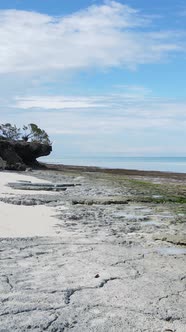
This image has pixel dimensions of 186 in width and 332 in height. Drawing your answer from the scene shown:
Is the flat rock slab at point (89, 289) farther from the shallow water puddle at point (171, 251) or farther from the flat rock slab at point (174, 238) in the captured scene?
the flat rock slab at point (174, 238)

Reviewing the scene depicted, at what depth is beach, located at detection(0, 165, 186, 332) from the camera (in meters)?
4.71

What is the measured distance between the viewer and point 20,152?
5053 cm

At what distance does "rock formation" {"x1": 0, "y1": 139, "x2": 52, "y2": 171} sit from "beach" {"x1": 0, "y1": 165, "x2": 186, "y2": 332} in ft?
99.5

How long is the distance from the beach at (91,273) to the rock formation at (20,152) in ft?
99.5

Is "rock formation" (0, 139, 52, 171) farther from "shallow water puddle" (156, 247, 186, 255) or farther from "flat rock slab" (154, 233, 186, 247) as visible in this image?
"shallow water puddle" (156, 247, 186, 255)

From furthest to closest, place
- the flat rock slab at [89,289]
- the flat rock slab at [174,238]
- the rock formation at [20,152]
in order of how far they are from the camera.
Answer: the rock formation at [20,152] → the flat rock slab at [174,238] → the flat rock slab at [89,289]

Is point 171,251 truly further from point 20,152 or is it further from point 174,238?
point 20,152

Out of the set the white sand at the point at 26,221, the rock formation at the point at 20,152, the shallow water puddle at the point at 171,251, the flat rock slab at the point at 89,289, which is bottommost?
the flat rock slab at the point at 89,289

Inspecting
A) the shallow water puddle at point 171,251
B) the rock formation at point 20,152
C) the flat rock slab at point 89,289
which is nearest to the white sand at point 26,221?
the flat rock slab at point 89,289

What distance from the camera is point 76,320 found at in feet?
15.3

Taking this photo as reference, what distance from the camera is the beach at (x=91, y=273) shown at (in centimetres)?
471

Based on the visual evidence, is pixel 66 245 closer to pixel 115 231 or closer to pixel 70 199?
pixel 115 231

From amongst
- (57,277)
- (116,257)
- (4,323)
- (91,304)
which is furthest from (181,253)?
(4,323)

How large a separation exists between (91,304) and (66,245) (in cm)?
321
